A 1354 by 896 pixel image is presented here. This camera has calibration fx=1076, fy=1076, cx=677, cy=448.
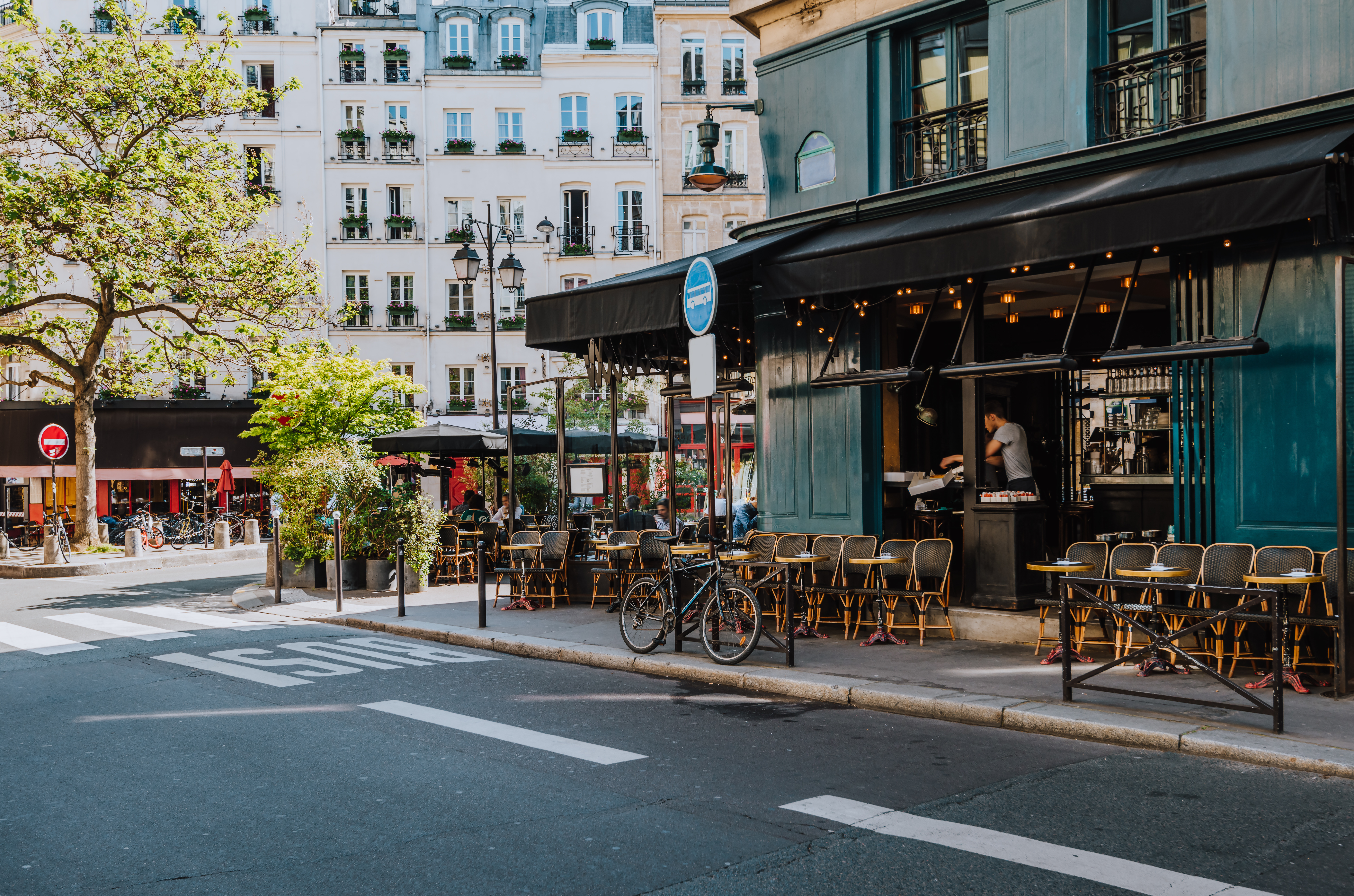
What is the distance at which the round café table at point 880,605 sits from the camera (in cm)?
1009

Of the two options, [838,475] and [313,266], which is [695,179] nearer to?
[838,475]

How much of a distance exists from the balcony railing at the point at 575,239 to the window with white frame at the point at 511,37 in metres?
6.49

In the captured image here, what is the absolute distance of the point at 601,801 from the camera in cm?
545

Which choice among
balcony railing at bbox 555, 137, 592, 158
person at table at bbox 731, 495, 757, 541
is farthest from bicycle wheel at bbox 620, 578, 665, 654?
balcony railing at bbox 555, 137, 592, 158

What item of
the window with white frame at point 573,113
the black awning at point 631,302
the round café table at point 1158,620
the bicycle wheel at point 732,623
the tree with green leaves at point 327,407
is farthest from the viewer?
the window with white frame at point 573,113

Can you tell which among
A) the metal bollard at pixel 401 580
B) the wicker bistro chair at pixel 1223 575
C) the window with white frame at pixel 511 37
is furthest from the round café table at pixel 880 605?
the window with white frame at pixel 511 37

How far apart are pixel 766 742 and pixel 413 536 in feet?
34.2

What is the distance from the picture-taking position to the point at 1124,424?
1302cm

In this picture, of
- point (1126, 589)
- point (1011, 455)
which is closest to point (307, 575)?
point (1011, 455)

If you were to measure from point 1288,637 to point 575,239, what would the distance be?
31.2 meters

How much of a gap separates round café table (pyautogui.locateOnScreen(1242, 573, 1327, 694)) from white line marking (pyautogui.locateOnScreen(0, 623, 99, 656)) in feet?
35.6

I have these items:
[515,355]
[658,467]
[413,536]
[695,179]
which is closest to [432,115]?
[515,355]

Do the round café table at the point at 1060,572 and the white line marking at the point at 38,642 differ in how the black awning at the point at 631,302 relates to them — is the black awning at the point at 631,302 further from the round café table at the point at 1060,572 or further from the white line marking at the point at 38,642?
the white line marking at the point at 38,642

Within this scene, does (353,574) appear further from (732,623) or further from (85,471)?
(85,471)
